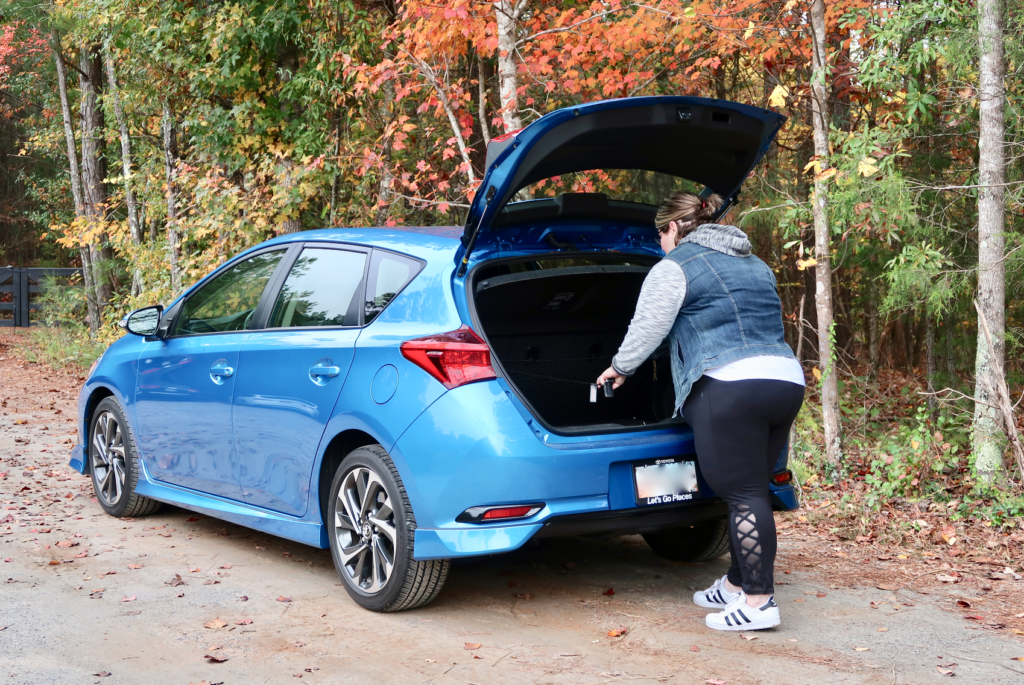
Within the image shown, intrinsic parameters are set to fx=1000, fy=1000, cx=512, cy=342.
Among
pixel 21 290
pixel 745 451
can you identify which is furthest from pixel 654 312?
pixel 21 290

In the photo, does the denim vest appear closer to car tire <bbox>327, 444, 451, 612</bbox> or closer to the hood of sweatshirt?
the hood of sweatshirt

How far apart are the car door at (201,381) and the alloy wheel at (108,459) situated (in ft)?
1.11

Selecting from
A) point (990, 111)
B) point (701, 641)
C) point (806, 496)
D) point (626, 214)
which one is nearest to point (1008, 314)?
point (990, 111)

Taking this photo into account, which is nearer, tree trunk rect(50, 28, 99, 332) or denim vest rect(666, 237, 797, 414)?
denim vest rect(666, 237, 797, 414)

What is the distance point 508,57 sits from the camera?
879 cm

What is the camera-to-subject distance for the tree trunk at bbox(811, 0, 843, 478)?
306 inches

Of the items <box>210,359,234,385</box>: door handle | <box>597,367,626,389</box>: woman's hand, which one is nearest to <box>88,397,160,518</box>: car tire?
<box>210,359,234,385</box>: door handle

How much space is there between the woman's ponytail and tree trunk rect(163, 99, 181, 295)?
9.45 metres

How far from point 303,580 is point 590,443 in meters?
1.82

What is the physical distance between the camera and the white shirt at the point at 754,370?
13.8 ft

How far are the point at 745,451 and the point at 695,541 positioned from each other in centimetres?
132

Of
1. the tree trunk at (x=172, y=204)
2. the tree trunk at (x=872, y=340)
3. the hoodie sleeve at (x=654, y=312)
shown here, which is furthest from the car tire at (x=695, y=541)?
the tree trunk at (x=172, y=204)

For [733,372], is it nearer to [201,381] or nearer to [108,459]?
[201,381]

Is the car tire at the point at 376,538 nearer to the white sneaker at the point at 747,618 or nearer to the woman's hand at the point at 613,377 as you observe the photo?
the woman's hand at the point at 613,377
